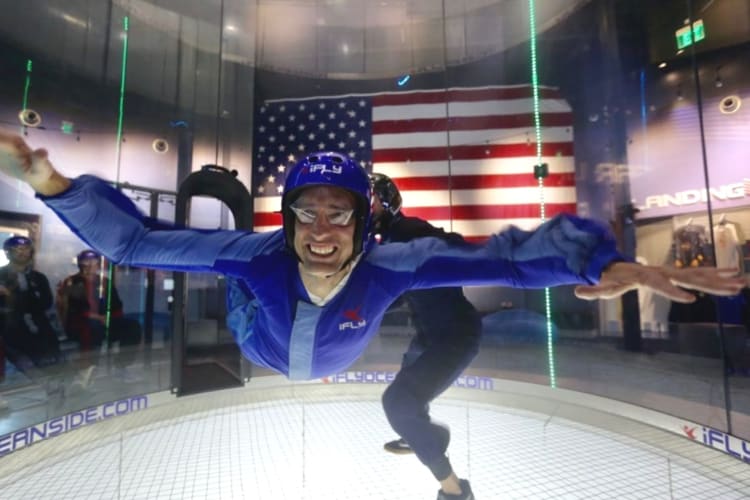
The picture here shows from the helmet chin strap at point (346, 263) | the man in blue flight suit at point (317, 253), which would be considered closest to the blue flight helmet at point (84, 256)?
the man in blue flight suit at point (317, 253)

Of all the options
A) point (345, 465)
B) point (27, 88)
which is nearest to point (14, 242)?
point (27, 88)

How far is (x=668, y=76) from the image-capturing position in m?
4.01

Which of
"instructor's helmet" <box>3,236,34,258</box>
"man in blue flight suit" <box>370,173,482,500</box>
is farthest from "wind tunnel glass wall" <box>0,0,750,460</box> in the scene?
"man in blue flight suit" <box>370,173,482,500</box>

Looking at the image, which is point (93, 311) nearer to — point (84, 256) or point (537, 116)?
point (84, 256)

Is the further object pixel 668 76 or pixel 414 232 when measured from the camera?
pixel 668 76

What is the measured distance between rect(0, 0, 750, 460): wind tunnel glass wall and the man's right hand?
2.45 metres

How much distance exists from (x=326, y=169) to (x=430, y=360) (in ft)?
4.12

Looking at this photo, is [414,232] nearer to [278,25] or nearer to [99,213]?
[99,213]

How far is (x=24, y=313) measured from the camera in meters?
3.80

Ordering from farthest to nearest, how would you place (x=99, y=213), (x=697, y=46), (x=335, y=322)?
(x=697, y=46)
(x=335, y=322)
(x=99, y=213)

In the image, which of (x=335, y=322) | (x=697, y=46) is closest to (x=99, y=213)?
(x=335, y=322)

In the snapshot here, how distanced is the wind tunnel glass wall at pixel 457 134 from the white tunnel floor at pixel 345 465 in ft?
2.39

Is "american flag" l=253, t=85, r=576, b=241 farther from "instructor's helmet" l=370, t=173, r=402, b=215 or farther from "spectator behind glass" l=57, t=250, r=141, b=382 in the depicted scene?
"instructor's helmet" l=370, t=173, r=402, b=215

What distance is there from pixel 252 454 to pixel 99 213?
218 cm
